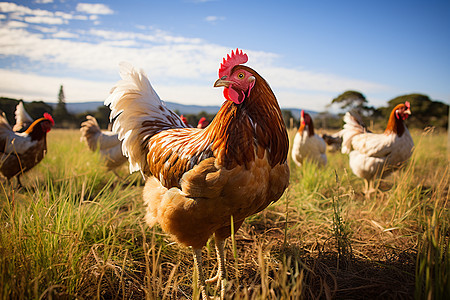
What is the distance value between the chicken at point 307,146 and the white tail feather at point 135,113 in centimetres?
425

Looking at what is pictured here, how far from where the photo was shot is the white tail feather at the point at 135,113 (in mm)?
2822

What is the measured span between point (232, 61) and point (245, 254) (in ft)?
6.22

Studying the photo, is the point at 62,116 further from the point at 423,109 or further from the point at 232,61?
the point at 423,109

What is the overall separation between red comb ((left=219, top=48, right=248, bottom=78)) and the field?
3.64ft

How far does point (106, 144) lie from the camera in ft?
22.0

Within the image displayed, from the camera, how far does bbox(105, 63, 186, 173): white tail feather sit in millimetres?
2822

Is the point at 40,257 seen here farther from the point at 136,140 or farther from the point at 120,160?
the point at 120,160

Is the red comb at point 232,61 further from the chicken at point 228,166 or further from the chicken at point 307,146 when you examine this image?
the chicken at point 307,146

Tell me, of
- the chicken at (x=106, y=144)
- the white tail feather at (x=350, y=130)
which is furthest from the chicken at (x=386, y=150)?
the chicken at (x=106, y=144)

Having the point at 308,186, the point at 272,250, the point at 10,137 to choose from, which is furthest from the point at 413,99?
the point at 10,137

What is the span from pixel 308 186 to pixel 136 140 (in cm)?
302

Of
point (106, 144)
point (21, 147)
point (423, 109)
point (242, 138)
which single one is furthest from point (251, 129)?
point (423, 109)

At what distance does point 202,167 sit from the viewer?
1.75m

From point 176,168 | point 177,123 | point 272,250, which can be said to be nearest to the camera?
point 176,168
